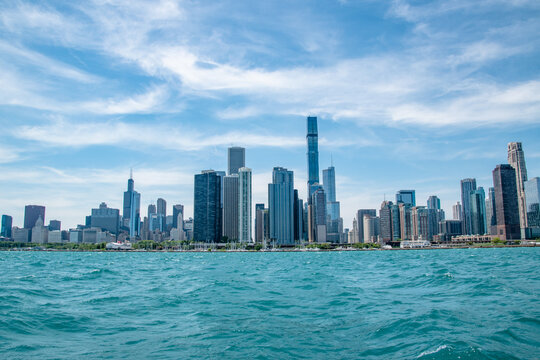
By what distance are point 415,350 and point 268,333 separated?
679 centimetres

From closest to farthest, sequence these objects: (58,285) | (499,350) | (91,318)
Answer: (499,350)
(91,318)
(58,285)

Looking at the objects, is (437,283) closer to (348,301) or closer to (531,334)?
(348,301)

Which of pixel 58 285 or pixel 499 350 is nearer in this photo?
pixel 499 350

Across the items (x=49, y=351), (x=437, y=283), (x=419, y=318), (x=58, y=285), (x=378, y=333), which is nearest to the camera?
(x=49, y=351)

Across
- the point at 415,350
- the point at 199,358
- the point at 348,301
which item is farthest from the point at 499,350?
the point at 348,301

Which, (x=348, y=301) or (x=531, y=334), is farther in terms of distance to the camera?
(x=348, y=301)

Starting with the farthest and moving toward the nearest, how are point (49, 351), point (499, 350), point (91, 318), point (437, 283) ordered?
1. point (437, 283)
2. point (91, 318)
3. point (49, 351)
4. point (499, 350)

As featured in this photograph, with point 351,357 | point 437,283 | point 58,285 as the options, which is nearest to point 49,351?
point 351,357

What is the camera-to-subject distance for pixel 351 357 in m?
16.2

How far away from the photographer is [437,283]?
38.5m

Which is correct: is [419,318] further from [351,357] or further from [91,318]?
[91,318]

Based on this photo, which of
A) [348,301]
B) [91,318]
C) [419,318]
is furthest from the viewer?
[348,301]

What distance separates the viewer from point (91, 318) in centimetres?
2439

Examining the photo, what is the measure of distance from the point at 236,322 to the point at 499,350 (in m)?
12.8
